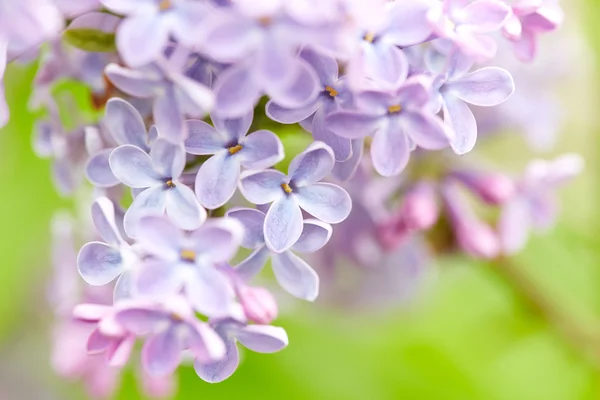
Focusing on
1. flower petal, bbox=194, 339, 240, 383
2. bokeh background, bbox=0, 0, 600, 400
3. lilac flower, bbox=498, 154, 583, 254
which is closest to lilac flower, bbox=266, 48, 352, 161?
flower petal, bbox=194, 339, 240, 383

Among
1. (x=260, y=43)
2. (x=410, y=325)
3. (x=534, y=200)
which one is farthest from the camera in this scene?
(x=410, y=325)

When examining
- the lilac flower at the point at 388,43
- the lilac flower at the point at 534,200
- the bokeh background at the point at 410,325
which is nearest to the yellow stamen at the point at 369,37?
the lilac flower at the point at 388,43

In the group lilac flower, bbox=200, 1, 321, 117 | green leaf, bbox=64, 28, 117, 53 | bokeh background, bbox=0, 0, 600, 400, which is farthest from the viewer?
bokeh background, bbox=0, 0, 600, 400

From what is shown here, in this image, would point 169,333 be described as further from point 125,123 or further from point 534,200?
point 534,200

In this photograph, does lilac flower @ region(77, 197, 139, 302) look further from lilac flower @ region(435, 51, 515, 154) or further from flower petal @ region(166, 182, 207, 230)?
lilac flower @ region(435, 51, 515, 154)

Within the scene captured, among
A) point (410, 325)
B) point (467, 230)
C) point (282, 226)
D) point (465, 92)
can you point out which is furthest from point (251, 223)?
point (410, 325)

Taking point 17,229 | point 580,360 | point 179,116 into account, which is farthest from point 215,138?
point 17,229

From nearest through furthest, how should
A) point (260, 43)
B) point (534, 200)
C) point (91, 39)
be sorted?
1. point (260, 43)
2. point (91, 39)
3. point (534, 200)

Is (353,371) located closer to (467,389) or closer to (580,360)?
(467,389)
